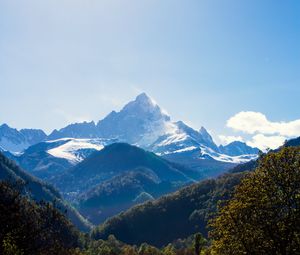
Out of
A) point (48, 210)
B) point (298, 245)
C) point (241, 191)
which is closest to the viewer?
point (298, 245)

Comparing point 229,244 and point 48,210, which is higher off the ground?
point 48,210

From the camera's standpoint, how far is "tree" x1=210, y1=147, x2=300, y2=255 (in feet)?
147

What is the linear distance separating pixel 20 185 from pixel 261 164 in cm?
6352

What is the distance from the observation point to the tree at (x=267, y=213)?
44.7 metres

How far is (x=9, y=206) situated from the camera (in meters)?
78.1

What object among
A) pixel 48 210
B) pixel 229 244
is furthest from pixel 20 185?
pixel 229 244

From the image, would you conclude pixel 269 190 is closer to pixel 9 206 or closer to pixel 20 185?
pixel 9 206

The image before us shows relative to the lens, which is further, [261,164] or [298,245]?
[261,164]

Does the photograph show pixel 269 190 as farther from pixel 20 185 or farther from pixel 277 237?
pixel 20 185

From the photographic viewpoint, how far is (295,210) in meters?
44.7

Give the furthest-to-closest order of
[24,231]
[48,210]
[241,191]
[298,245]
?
[48,210] → [24,231] → [241,191] → [298,245]

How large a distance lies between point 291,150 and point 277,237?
9567mm

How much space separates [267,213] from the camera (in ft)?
149

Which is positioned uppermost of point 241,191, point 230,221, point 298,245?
point 241,191
